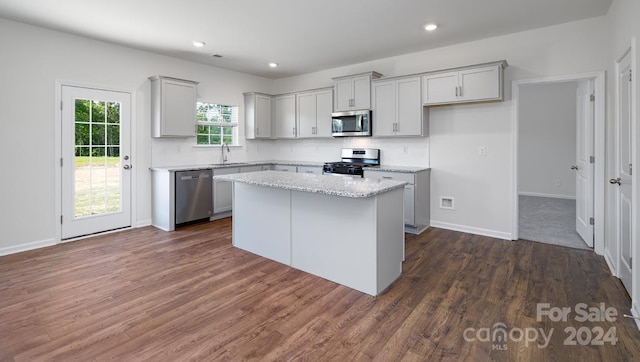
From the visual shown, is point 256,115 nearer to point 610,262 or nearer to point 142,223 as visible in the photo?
point 142,223

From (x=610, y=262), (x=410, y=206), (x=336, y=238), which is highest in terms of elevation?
(x=410, y=206)

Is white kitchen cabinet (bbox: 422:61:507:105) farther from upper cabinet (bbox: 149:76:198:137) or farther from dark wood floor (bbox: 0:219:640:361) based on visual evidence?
upper cabinet (bbox: 149:76:198:137)

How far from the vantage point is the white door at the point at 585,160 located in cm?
386

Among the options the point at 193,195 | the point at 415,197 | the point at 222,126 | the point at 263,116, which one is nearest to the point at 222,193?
the point at 193,195

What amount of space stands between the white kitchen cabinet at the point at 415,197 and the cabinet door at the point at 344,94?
1.28m

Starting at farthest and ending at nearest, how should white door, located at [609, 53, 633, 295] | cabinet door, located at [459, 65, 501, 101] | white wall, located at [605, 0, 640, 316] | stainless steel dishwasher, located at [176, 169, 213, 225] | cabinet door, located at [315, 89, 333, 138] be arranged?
cabinet door, located at [315, 89, 333, 138] < stainless steel dishwasher, located at [176, 169, 213, 225] < cabinet door, located at [459, 65, 501, 101] < white door, located at [609, 53, 633, 295] < white wall, located at [605, 0, 640, 316]

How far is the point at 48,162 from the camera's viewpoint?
4062mm

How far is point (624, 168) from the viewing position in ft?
9.11

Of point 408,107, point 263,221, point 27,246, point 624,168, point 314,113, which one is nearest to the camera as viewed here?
point 624,168

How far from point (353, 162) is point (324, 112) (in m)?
1.03

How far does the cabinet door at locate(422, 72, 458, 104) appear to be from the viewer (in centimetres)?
440

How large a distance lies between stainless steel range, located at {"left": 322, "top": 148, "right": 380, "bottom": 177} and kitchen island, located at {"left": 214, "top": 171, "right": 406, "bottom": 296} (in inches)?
78.4

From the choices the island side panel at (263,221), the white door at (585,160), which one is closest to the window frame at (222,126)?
the island side panel at (263,221)

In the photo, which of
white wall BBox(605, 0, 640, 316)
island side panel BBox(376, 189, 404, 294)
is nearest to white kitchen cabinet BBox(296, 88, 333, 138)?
island side panel BBox(376, 189, 404, 294)
